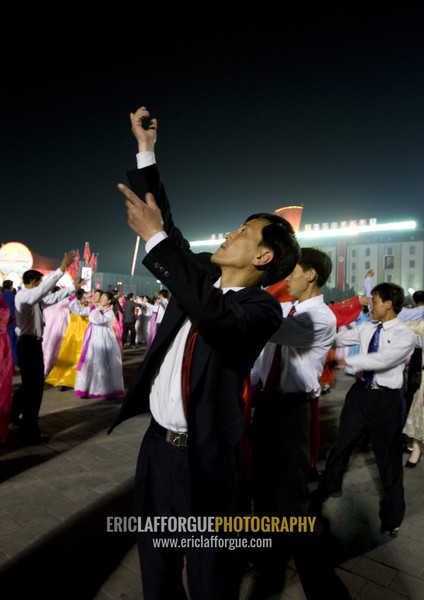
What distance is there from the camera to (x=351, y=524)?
11.1ft

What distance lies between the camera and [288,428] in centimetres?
258

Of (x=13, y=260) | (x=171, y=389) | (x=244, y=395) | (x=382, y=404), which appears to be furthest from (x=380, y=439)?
(x=13, y=260)

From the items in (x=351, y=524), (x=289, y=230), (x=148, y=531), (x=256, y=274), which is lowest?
(x=351, y=524)

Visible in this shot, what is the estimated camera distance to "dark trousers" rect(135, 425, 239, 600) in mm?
1514

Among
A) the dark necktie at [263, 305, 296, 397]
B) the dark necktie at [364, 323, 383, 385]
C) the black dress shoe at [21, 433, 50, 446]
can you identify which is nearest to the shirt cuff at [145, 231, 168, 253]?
the dark necktie at [263, 305, 296, 397]

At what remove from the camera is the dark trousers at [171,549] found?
1.51 metres

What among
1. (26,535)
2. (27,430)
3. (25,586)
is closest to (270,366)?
(25,586)

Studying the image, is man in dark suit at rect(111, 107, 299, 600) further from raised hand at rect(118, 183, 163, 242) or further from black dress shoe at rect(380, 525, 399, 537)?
black dress shoe at rect(380, 525, 399, 537)

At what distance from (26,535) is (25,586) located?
60cm

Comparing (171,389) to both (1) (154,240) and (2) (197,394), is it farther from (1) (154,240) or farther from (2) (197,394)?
(1) (154,240)

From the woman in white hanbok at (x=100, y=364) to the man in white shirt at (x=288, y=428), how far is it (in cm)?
548

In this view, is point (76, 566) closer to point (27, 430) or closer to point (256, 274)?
point (256, 274)

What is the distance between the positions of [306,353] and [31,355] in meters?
4.02

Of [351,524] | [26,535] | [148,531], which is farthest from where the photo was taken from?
[351,524]
